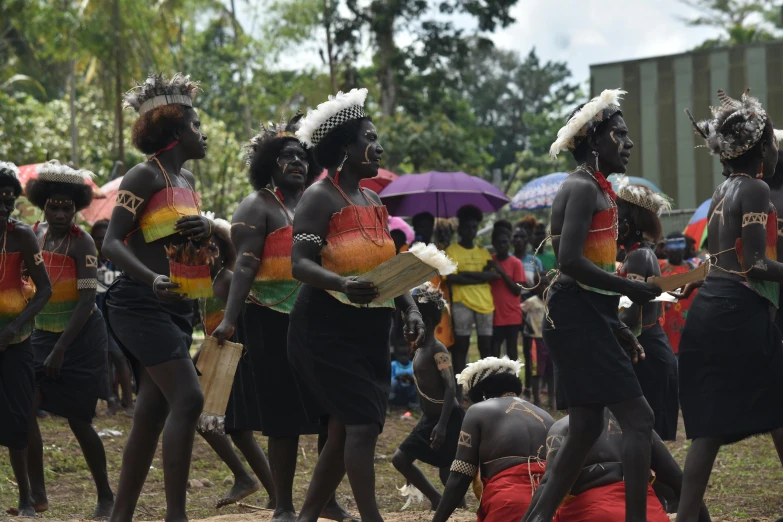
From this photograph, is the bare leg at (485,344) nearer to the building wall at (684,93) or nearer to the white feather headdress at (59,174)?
the white feather headdress at (59,174)

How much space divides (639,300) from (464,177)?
8.82 m

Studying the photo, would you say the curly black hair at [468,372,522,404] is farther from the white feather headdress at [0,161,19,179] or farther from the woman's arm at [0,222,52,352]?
the white feather headdress at [0,161,19,179]

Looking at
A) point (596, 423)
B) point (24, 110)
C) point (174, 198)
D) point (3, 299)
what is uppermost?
point (24, 110)

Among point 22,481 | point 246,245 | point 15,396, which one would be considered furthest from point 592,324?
point 22,481

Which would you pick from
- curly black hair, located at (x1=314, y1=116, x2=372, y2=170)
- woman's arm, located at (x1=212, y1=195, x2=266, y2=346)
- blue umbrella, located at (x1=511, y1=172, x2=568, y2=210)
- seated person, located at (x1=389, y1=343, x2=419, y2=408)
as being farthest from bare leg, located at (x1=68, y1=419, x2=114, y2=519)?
blue umbrella, located at (x1=511, y1=172, x2=568, y2=210)

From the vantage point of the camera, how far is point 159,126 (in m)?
5.57

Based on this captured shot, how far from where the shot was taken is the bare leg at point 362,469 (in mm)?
5090

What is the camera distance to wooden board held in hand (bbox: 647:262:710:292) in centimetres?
484

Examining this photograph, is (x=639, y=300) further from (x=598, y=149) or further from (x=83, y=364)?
(x=83, y=364)

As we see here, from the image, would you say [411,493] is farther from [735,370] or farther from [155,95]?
[155,95]

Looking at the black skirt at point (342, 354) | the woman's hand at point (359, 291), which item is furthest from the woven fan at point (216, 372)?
the woman's hand at point (359, 291)

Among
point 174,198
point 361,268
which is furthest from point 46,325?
point 361,268

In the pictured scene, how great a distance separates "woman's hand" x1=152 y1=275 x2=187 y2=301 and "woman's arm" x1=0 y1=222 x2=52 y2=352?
1.96m

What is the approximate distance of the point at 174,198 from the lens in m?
5.41
